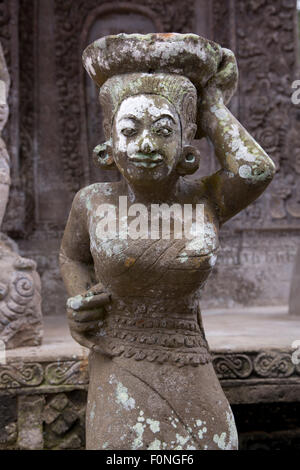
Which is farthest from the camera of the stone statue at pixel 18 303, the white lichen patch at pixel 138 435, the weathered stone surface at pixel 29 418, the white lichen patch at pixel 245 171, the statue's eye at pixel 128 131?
the stone statue at pixel 18 303

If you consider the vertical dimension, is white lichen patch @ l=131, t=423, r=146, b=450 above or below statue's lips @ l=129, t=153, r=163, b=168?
below

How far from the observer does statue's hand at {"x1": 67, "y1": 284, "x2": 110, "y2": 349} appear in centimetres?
206

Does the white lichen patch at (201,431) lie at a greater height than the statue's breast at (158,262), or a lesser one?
lesser

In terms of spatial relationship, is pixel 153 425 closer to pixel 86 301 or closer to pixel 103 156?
pixel 86 301

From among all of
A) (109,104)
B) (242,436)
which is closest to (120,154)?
(109,104)

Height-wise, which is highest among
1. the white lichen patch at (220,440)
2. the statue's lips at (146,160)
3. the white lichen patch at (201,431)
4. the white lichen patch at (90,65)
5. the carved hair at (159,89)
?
the white lichen patch at (90,65)

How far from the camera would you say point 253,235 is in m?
6.18

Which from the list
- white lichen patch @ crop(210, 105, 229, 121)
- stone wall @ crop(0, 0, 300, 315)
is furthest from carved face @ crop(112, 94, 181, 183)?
stone wall @ crop(0, 0, 300, 315)

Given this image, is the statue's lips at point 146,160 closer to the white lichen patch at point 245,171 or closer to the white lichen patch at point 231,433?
the white lichen patch at point 245,171

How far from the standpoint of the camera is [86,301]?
205cm

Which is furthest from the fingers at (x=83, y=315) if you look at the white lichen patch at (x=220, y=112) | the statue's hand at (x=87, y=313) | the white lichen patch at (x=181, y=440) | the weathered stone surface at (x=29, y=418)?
the weathered stone surface at (x=29, y=418)

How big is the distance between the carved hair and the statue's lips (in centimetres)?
18

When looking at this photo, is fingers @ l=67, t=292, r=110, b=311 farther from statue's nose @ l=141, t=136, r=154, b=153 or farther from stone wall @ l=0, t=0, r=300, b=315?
stone wall @ l=0, t=0, r=300, b=315

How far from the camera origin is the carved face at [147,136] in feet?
6.41
